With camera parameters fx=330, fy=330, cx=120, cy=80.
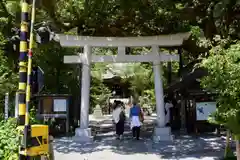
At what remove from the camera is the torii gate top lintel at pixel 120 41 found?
1420 cm

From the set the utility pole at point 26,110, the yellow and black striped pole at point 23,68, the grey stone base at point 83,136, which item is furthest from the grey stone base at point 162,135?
the yellow and black striped pole at point 23,68

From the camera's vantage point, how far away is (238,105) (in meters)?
6.66

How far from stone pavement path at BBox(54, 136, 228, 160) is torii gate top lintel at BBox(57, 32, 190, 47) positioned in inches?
161

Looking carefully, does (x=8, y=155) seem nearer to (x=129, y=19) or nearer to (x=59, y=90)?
(x=129, y=19)

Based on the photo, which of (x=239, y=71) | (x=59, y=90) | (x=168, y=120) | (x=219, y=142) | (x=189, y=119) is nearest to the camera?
(x=239, y=71)

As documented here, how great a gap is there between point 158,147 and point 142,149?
2.34ft

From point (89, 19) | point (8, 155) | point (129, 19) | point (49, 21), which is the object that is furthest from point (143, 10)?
point (8, 155)

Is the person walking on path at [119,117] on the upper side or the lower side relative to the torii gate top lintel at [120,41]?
lower

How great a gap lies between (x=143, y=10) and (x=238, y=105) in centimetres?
704

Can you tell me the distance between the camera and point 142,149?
11.3 m

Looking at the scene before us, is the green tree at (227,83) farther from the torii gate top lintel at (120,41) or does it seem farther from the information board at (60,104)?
the information board at (60,104)

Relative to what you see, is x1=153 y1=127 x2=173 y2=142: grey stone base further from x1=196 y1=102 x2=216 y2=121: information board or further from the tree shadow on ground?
x1=196 y1=102 x2=216 y2=121: information board

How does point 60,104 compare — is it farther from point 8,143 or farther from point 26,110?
point 26,110

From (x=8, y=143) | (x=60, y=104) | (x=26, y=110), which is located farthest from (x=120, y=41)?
(x=26, y=110)
